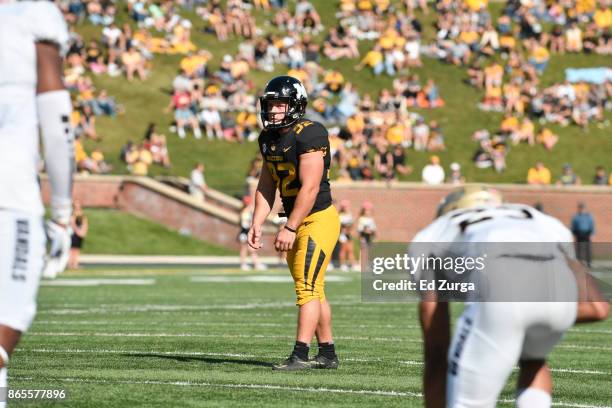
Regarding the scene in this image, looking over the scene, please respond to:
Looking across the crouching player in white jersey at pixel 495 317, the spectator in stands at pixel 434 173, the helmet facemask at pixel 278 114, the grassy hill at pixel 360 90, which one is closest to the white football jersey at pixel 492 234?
the crouching player in white jersey at pixel 495 317

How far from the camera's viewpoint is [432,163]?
3903cm

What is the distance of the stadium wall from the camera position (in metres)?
34.5

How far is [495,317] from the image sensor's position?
5.12 m

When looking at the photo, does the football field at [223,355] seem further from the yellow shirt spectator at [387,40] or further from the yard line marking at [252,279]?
the yellow shirt spectator at [387,40]

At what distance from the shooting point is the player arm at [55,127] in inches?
202

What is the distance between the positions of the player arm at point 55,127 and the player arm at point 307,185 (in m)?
4.47

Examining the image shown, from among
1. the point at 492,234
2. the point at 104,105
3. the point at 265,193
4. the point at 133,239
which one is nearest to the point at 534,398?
the point at 492,234

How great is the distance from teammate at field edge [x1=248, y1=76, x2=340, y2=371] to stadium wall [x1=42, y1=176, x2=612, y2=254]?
2340 centimetres

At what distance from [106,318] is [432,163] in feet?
80.7

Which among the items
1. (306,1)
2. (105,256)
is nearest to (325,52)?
(306,1)

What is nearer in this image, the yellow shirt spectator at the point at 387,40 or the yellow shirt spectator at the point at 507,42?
the yellow shirt spectator at the point at 387,40

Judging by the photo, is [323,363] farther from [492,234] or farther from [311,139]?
[492,234]

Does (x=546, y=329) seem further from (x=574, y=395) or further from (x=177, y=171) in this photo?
(x=177, y=171)

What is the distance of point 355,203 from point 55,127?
106 ft
